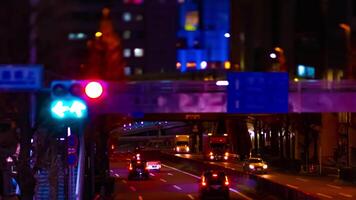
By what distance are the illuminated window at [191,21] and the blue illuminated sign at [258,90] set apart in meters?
108

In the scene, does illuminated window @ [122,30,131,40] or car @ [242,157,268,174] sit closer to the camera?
car @ [242,157,268,174]

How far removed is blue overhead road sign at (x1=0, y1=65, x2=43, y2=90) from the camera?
742 inches

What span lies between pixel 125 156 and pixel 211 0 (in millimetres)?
51001

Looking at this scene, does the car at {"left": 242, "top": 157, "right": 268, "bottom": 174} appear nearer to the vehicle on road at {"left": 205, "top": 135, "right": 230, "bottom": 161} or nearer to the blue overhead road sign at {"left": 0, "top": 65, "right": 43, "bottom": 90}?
the vehicle on road at {"left": 205, "top": 135, "right": 230, "bottom": 161}

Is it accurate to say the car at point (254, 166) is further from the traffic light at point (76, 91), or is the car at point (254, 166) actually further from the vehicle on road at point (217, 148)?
the traffic light at point (76, 91)

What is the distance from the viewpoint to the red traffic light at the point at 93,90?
17.8m

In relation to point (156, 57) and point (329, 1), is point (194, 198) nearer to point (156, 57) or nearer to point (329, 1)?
point (329, 1)

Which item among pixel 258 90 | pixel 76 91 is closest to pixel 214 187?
pixel 258 90

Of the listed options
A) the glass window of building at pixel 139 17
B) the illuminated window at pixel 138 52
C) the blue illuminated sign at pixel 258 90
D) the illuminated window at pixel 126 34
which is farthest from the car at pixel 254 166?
the glass window of building at pixel 139 17

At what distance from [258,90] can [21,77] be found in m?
16.3

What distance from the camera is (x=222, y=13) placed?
484 feet

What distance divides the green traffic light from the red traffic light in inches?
41.5

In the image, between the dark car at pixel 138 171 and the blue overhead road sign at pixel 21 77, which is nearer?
the blue overhead road sign at pixel 21 77

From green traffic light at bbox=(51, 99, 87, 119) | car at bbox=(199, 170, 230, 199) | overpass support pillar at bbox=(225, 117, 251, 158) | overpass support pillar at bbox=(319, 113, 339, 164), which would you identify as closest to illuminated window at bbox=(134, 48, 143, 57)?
overpass support pillar at bbox=(225, 117, 251, 158)
